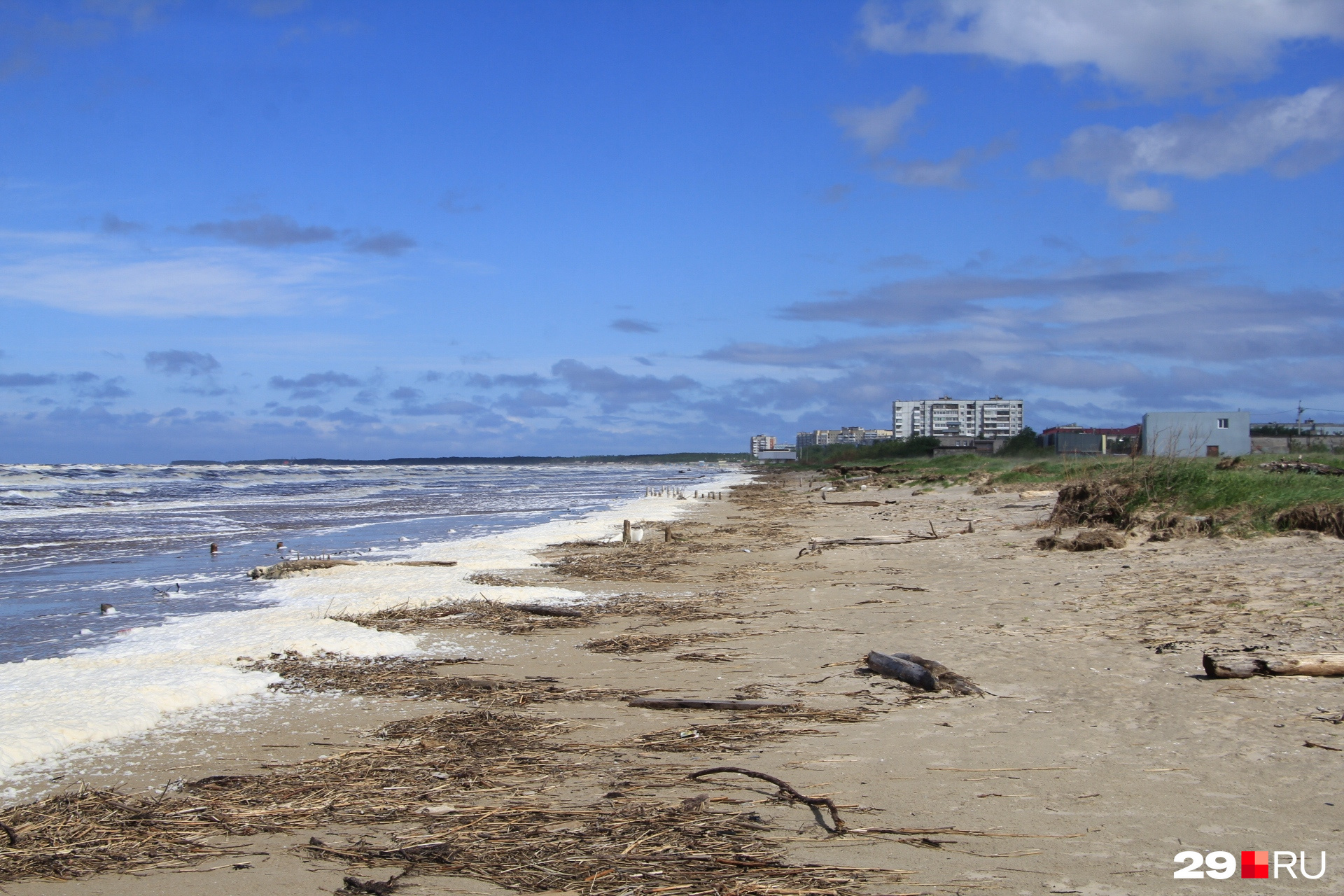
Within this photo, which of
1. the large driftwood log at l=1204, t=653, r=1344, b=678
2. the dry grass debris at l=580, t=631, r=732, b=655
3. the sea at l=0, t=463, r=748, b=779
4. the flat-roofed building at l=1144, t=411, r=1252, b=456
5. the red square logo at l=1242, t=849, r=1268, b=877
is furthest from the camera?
the flat-roofed building at l=1144, t=411, r=1252, b=456

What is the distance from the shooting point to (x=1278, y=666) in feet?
20.7

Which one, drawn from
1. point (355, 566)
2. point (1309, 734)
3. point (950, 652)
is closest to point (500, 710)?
point (950, 652)

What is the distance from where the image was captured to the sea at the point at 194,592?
269 inches

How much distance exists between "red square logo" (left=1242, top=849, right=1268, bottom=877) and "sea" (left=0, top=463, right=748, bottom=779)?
656 centimetres

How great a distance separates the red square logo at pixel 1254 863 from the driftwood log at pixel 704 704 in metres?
3.00

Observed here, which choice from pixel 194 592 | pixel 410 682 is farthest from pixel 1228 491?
pixel 194 592

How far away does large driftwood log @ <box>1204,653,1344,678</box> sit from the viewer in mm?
6242

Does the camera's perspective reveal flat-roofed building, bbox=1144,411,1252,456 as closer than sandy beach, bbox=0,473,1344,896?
No

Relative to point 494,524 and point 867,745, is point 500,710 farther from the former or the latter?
point 494,524

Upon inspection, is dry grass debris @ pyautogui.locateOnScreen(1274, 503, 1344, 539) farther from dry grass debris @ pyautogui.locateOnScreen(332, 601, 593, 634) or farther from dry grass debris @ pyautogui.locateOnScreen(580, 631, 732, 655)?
dry grass debris @ pyautogui.locateOnScreen(332, 601, 593, 634)

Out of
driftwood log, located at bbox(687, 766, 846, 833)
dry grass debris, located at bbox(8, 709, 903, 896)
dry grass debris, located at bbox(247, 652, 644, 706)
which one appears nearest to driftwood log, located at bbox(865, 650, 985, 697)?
dry grass debris, located at bbox(247, 652, 644, 706)

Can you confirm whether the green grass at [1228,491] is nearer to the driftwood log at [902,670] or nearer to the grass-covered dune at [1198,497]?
the grass-covered dune at [1198,497]

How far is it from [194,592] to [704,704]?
32.4 ft

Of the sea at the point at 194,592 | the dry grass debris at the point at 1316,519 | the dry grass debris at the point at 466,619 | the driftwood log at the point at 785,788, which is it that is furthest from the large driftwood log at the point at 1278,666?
the dry grass debris at the point at 1316,519
